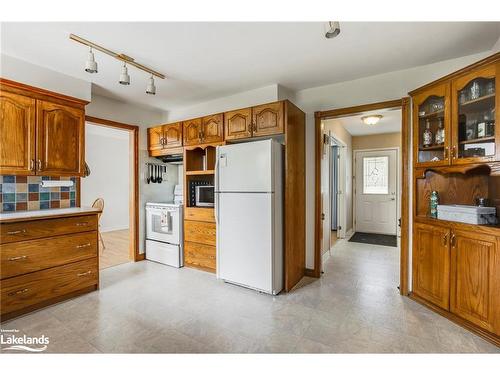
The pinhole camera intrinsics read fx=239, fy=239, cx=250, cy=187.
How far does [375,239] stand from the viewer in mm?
5191

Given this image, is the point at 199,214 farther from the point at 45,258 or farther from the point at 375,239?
the point at 375,239

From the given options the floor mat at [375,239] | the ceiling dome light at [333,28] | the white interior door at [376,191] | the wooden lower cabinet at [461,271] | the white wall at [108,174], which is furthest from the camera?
the white wall at [108,174]

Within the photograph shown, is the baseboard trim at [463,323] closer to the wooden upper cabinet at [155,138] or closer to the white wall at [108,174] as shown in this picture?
the wooden upper cabinet at [155,138]

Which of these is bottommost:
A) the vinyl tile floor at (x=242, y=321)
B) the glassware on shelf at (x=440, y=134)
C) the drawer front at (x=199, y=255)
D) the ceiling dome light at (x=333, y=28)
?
the vinyl tile floor at (x=242, y=321)

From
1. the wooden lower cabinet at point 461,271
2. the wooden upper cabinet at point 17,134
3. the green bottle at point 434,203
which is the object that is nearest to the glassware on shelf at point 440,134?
the green bottle at point 434,203

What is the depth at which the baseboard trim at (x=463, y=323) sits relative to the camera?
179cm

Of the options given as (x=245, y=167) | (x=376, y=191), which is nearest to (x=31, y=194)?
(x=245, y=167)

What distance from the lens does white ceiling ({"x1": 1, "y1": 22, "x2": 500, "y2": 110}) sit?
75.4 inches

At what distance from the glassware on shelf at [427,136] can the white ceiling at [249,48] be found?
637 mm

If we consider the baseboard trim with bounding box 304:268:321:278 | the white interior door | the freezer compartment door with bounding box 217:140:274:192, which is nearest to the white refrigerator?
the freezer compartment door with bounding box 217:140:274:192

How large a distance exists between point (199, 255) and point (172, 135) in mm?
1851
